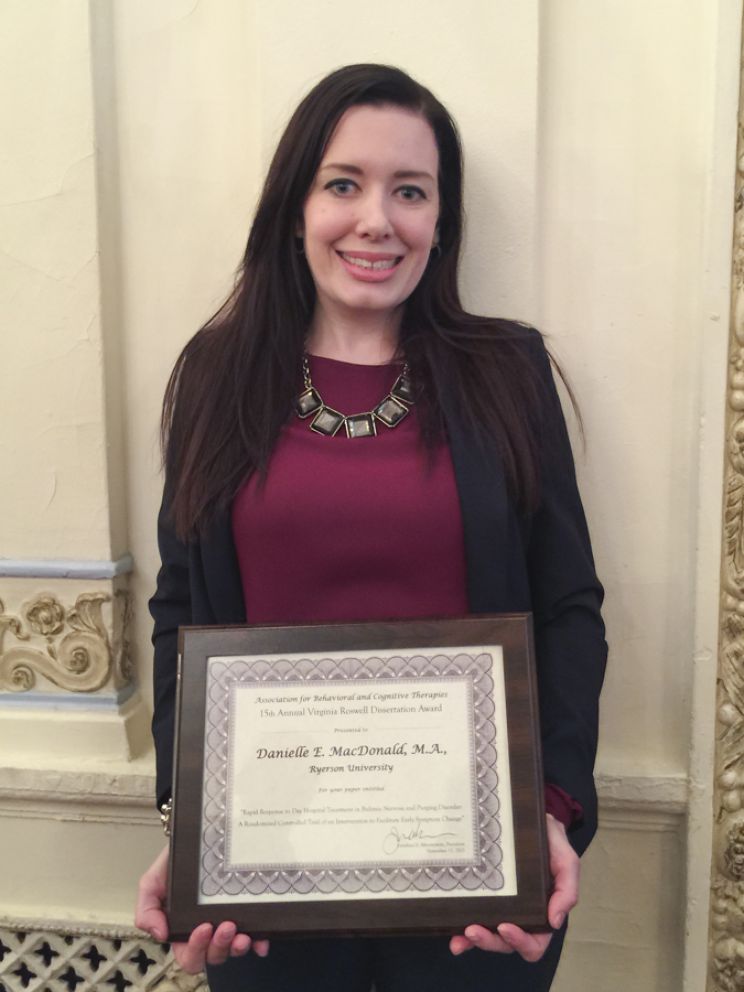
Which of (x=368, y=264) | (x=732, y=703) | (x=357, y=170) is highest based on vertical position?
(x=357, y=170)

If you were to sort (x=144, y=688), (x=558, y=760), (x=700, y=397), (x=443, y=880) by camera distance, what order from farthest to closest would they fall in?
(x=144, y=688)
(x=700, y=397)
(x=558, y=760)
(x=443, y=880)

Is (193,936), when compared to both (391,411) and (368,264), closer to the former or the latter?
(391,411)

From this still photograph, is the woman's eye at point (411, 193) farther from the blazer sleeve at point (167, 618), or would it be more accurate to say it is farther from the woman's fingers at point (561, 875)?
the woman's fingers at point (561, 875)

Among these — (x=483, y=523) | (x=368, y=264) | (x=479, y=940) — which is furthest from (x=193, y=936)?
(x=368, y=264)

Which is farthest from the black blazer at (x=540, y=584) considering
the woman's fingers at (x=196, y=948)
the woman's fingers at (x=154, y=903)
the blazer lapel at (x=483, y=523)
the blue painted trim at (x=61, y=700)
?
the blue painted trim at (x=61, y=700)

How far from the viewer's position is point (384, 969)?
1.00m

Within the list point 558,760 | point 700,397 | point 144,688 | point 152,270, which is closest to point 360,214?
point 152,270

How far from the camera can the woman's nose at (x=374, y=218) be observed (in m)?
1.03

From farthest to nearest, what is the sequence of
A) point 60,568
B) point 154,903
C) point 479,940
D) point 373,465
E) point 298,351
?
1. point 60,568
2. point 298,351
3. point 373,465
4. point 154,903
5. point 479,940

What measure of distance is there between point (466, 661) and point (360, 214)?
57cm

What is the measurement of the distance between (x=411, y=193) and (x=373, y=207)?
0.07 meters

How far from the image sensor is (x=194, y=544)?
43.3 inches

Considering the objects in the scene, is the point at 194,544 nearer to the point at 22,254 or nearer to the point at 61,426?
the point at 61,426

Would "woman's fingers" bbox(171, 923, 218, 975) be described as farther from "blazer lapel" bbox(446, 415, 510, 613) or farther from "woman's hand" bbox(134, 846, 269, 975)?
"blazer lapel" bbox(446, 415, 510, 613)
